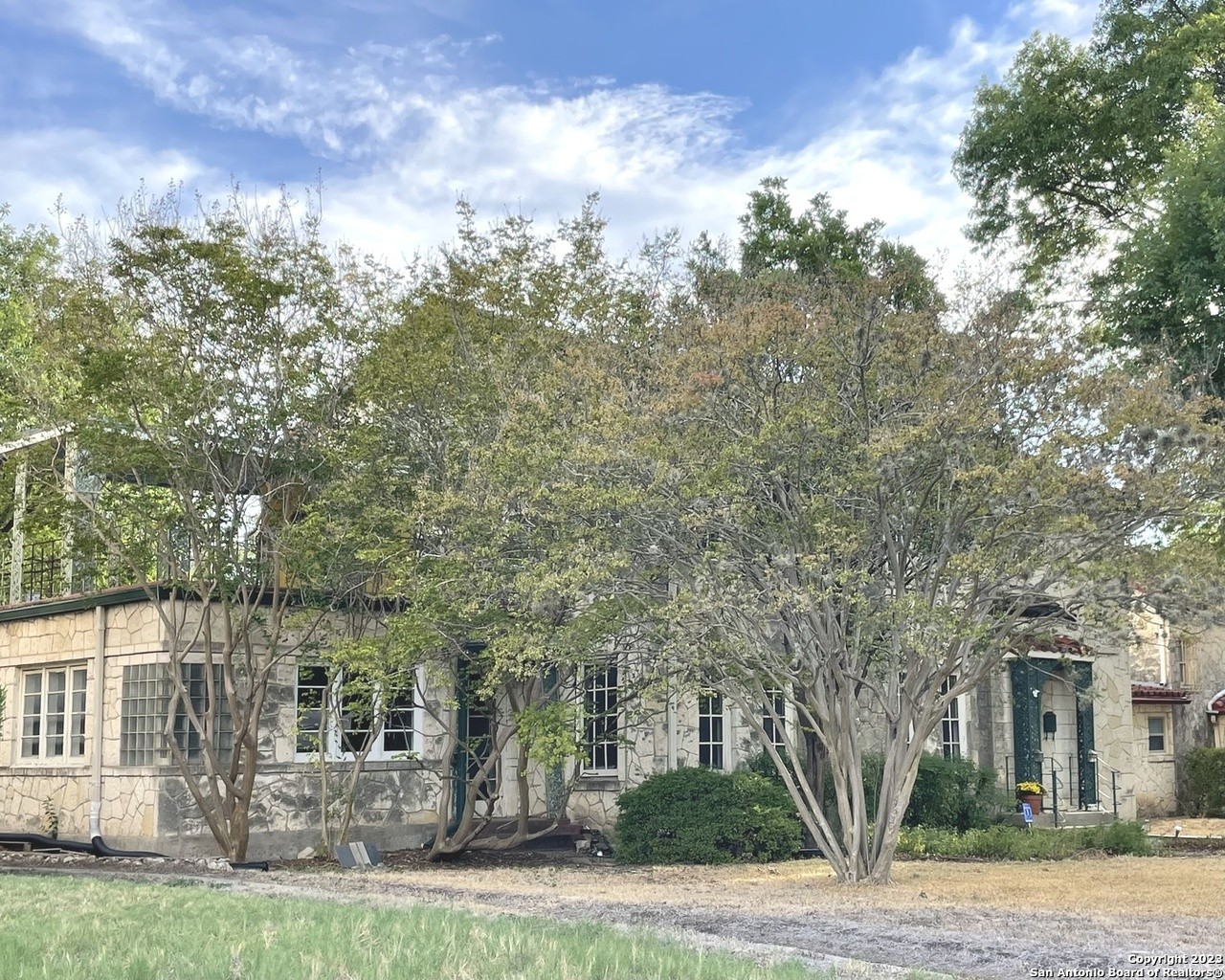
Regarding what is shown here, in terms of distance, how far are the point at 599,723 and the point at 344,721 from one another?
12.2 feet

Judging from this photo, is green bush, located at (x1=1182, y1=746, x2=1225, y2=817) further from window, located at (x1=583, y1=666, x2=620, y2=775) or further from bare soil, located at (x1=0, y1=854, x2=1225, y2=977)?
window, located at (x1=583, y1=666, x2=620, y2=775)

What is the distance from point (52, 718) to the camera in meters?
18.9

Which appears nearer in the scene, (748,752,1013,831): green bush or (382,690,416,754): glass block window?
(382,690,416,754): glass block window

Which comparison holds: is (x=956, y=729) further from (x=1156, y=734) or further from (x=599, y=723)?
(x=1156, y=734)

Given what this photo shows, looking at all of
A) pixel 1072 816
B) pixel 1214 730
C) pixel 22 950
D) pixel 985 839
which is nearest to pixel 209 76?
pixel 22 950

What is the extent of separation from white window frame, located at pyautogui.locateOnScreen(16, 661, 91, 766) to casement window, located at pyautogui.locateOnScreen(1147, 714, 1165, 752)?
72.2 feet

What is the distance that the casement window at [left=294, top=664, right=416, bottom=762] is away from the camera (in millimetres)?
16828

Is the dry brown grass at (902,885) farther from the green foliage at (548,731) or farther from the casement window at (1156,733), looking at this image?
the casement window at (1156,733)

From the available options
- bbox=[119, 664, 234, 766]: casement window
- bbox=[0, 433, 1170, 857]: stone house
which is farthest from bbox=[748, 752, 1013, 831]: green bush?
bbox=[119, 664, 234, 766]: casement window

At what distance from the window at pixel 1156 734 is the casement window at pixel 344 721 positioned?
18.2 m

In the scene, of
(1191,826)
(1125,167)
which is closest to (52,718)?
(1125,167)

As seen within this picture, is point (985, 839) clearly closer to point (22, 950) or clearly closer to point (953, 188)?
point (953, 188)

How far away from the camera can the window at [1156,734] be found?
2953cm

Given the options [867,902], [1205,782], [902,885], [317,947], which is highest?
[317,947]
